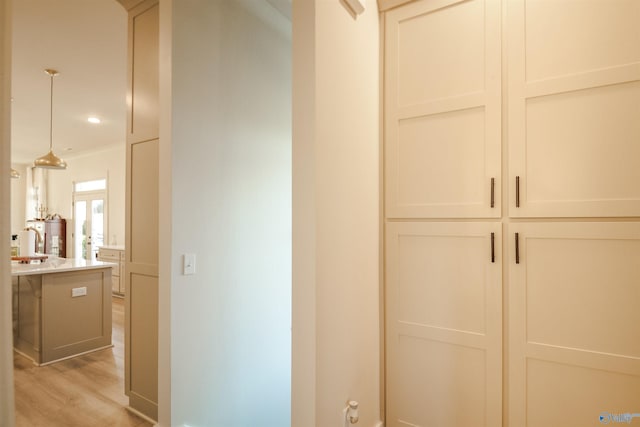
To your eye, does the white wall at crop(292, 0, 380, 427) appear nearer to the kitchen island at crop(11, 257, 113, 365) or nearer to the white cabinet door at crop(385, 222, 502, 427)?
the white cabinet door at crop(385, 222, 502, 427)

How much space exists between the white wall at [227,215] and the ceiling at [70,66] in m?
1.07

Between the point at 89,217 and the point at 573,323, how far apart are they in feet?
28.4

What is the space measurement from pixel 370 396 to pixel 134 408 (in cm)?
196

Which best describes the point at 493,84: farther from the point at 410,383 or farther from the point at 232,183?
the point at 232,183

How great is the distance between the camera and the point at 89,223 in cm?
754

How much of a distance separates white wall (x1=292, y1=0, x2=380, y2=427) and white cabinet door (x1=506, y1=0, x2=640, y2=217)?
646mm

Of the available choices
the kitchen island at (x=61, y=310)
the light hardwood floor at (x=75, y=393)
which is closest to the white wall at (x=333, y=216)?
the light hardwood floor at (x=75, y=393)

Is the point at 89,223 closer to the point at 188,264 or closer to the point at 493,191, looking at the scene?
the point at 188,264

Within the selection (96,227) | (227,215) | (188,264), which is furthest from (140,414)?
(96,227)

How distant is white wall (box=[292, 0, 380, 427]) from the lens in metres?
1.28

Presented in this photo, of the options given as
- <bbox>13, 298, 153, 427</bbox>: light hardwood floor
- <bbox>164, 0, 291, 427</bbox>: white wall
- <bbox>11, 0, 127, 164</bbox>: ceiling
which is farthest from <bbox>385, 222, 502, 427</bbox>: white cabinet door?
<bbox>11, 0, 127, 164</bbox>: ceiling

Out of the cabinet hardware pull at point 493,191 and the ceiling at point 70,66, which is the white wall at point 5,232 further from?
the ceiling at point 70,66

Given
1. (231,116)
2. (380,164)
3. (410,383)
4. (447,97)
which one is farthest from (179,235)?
(447,97)

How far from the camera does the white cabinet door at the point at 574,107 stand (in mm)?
1278
